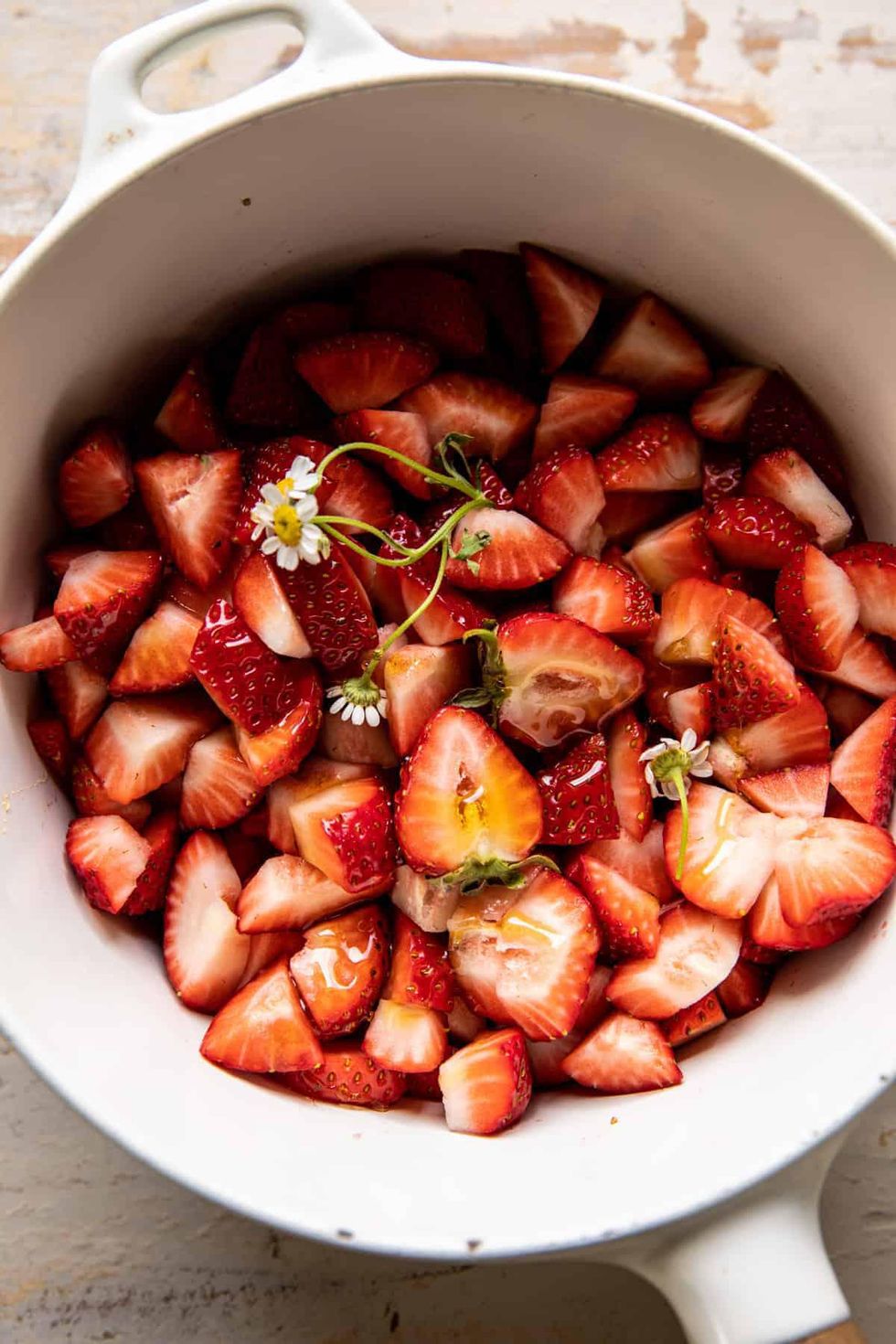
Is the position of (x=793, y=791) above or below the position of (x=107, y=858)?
above

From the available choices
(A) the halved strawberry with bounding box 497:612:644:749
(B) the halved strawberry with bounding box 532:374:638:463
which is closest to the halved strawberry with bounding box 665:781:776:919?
(A) the halved strawberry with bounding box 497:612:644:749

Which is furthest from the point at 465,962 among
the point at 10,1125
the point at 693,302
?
the point at 693,302

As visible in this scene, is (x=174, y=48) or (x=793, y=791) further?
(x=793, y=791)

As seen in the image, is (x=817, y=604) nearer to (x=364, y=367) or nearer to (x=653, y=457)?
(x=653, y=457)

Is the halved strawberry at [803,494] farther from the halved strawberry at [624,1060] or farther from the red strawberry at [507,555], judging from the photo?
the halved strawberry at [624,1060]

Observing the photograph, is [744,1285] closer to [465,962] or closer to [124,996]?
[465,962]

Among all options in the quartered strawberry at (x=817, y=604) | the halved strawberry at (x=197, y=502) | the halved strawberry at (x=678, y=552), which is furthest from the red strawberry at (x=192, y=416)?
the quartered strawberry at (x=817, y=604)

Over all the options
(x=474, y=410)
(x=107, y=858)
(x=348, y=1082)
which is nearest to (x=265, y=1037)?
(x=348, y=1082)
